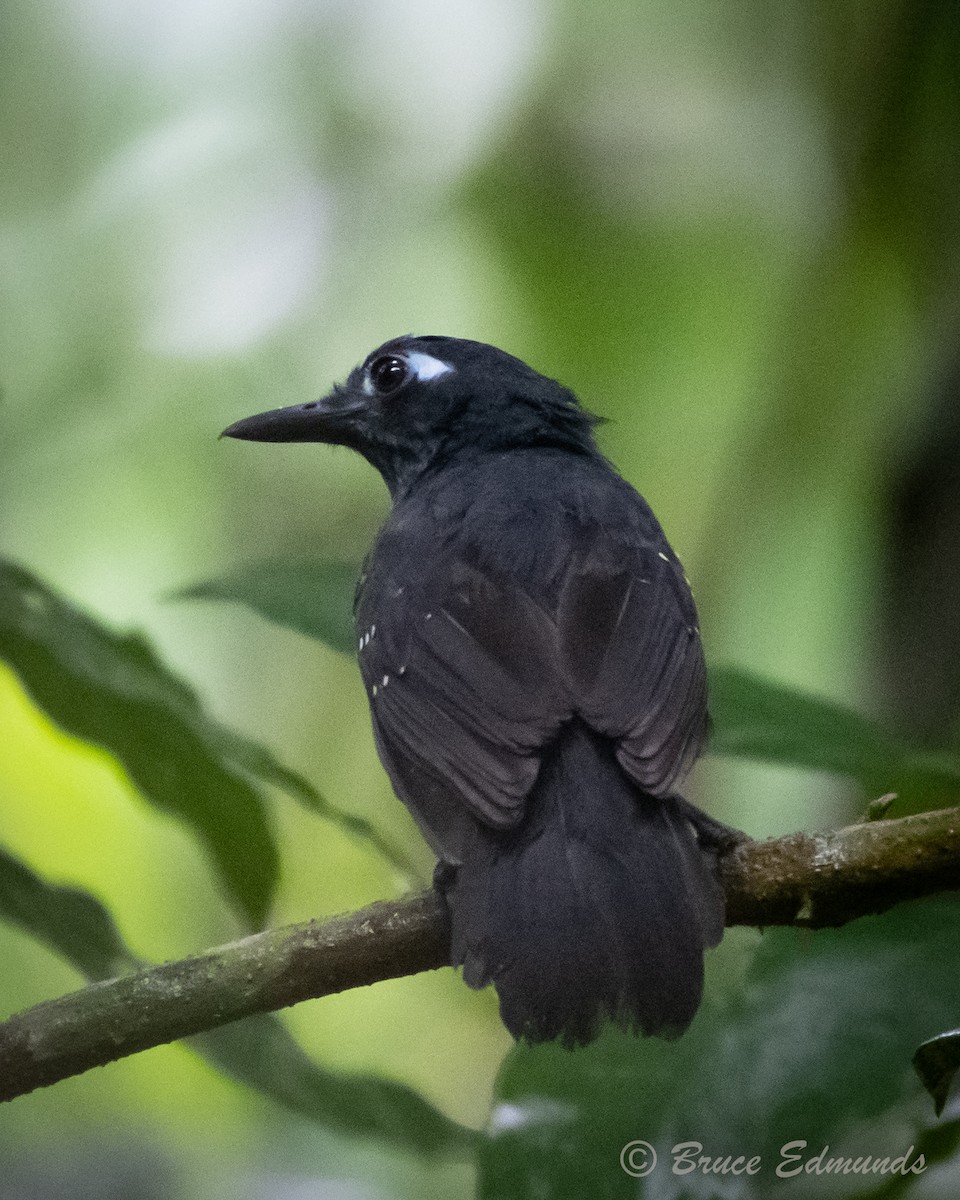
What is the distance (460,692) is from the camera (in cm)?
172

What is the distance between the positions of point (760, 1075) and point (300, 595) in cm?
99

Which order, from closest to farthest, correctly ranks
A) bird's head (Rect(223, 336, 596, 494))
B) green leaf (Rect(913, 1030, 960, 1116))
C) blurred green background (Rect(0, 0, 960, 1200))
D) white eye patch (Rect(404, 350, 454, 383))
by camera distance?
1. green leaf (Rect(913, 1030, 960, 1116))
2. bird's head (Rect(223, 336, 596, 494))
3. white eye patch (Rect(404, 350, 454, 383))
4. blurred green background (Rect(0, 0, 960, 1200))

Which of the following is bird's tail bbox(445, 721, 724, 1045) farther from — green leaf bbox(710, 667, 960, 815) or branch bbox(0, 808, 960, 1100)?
green leaf bbox(710, 667, 960, 815)

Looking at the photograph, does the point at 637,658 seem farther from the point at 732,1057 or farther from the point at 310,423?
the point at 310,423

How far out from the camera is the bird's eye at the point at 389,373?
2592 mm

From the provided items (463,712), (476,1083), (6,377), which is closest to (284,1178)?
(476,1083)

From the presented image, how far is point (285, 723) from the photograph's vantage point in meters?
2.99

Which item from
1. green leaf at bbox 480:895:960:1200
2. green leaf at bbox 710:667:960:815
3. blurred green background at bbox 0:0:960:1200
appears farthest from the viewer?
blurred green background at bbox 0:0:960:1200

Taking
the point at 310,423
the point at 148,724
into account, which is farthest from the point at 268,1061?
the point at 310,423

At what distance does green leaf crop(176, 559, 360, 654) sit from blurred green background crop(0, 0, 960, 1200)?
0.67 meters

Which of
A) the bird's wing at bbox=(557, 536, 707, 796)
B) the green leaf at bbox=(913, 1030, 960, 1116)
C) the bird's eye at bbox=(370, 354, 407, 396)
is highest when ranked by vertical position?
the bird's eye at bbox=(370, 354, 407, 396)

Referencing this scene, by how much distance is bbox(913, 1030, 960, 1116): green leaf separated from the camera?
132cm

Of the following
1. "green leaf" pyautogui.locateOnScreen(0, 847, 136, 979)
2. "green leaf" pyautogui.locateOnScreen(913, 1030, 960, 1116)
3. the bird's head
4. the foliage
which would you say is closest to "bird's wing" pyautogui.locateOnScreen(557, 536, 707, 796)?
the foliage

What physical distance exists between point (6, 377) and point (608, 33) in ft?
5.42
